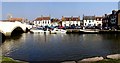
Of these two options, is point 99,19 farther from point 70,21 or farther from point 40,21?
point 40,21

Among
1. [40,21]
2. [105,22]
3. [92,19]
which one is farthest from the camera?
[40,21]

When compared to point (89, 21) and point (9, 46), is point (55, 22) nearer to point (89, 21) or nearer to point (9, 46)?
point (89, 21)

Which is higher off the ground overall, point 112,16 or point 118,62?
point 112,16

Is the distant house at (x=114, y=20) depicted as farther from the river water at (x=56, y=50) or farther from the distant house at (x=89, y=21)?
the river water at (x=56, y=50)

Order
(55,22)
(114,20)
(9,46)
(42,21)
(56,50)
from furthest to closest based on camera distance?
(42,21) < (55,22) < (114,20) < (9,46) < (56,50)

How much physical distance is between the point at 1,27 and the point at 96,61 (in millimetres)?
35150

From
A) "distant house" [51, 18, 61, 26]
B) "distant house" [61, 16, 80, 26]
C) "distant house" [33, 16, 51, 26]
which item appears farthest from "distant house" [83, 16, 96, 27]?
"distant house" [33, 16, 51, 26]

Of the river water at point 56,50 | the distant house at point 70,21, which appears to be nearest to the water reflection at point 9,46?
the river water at point 56,50

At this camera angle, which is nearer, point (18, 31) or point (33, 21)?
point (18, 31)

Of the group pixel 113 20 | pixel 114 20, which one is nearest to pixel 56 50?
pixel 114 20

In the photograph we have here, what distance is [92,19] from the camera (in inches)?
5241

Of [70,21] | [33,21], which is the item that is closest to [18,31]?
[70,21]

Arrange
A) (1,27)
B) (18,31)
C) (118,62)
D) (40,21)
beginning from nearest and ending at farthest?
(118,62) < (1,27) < (18,31) < (40,21)

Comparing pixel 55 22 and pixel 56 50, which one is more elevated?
pixel 55 22
